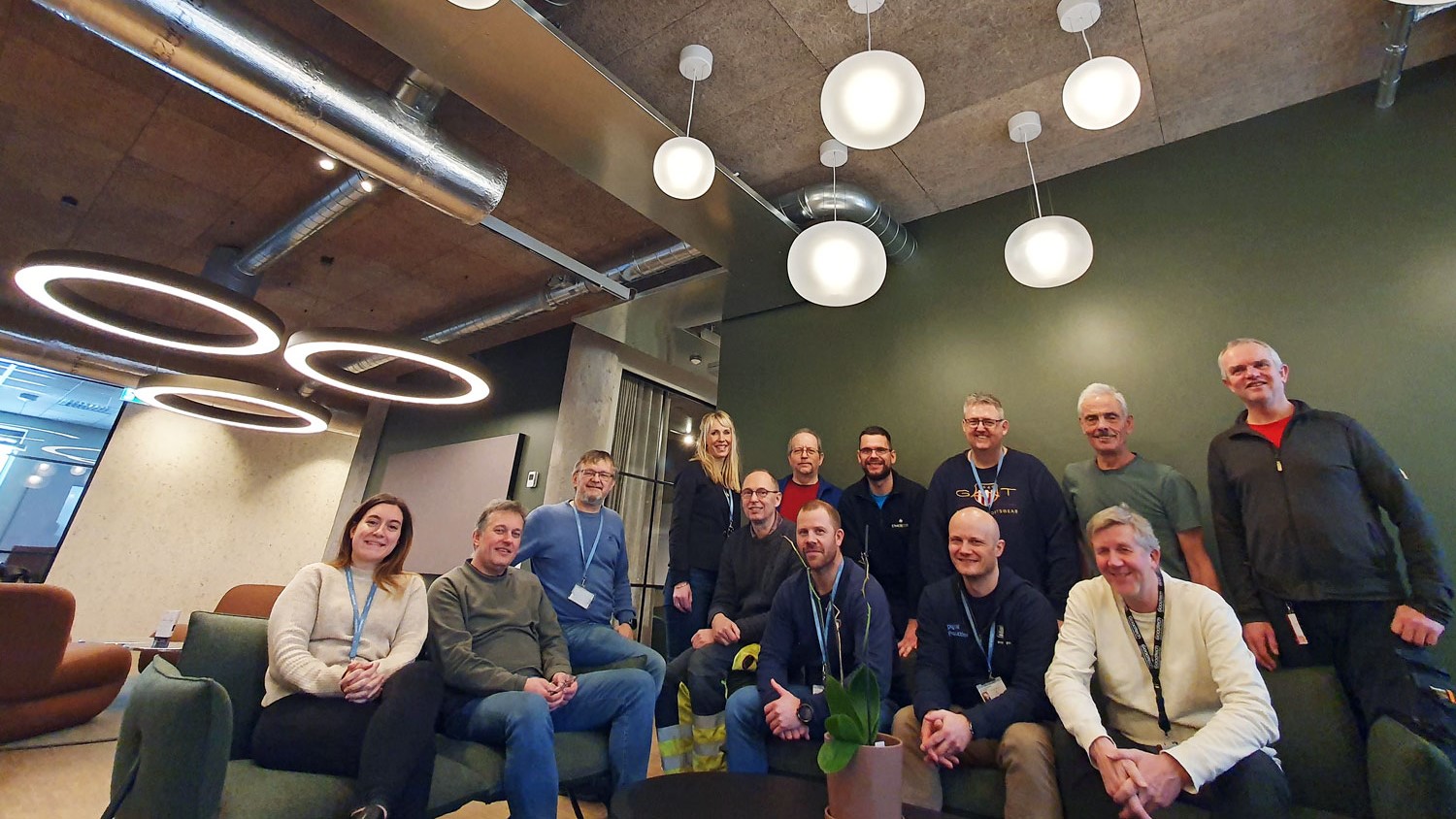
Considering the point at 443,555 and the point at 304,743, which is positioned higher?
the point at 443,555

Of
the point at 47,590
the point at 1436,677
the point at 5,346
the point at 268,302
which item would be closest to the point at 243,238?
the point at 268,302

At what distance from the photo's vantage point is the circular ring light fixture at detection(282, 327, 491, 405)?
13.4 feet

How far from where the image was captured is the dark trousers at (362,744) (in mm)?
1759

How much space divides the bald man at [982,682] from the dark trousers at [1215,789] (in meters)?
0.04

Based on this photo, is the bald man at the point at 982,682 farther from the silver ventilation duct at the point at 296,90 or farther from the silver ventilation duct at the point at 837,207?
the silver ventilation duct at the point at 296,90

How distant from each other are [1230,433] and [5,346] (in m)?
10.1

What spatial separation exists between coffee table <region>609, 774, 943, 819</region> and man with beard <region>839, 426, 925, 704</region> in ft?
4.74

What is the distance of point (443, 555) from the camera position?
18.4 ft

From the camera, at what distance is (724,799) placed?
4.68ft

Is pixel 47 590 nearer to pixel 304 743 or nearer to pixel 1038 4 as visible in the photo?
pixel 304 743

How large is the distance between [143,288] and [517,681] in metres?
3.92

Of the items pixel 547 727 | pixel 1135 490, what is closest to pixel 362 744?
pixel 547 727

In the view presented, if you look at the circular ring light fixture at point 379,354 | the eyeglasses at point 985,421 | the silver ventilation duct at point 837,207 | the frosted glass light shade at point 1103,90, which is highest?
the silver ventilation duct at point 837,207

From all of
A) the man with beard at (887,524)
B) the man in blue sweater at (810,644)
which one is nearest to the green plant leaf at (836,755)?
the man in blue sweater at (810,644)
